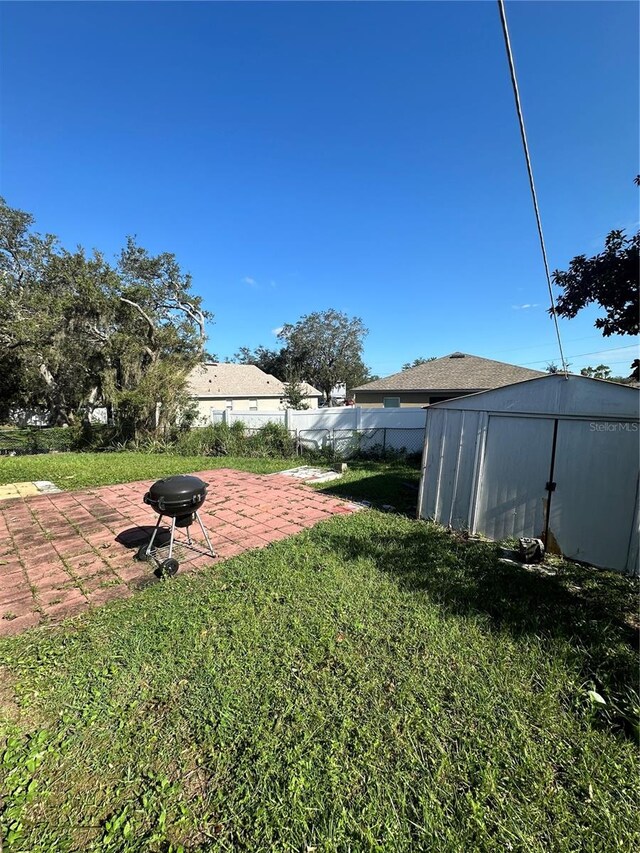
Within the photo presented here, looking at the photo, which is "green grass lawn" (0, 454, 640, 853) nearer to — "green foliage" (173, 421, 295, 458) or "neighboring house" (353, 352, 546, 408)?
→ "green foliage" (173, 421, 295, 458)

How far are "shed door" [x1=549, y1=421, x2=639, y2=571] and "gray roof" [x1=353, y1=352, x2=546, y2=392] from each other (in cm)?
1167

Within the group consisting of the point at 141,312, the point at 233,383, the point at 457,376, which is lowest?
the point at 233,383

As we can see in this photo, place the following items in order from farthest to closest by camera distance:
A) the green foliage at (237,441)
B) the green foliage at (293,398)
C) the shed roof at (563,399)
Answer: the green foliage at (293,398)
the green foliage at (237,441)
the shed roof at (563,399)

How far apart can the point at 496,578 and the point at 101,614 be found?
3.84 m

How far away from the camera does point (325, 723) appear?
1966mm

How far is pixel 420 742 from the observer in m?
1.87

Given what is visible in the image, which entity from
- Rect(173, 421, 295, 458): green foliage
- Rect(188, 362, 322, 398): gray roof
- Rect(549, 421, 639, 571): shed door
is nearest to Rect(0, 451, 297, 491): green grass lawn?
Rect(173, 421, 295, 458): green foliage

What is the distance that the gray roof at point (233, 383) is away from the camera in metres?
25.5

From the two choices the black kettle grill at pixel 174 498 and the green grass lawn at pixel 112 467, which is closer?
the black kettle grill at pixel 174 498

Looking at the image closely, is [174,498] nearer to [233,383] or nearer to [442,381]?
[442,381]

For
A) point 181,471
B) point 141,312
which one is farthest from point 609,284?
point 141,312

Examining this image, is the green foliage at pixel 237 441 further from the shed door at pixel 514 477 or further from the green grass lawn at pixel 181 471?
the shed door at pixel 514 477

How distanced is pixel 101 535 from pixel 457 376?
15949mm

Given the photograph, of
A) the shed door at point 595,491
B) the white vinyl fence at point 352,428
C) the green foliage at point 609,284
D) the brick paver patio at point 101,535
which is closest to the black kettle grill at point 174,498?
the brick paver patio at point 101,535
